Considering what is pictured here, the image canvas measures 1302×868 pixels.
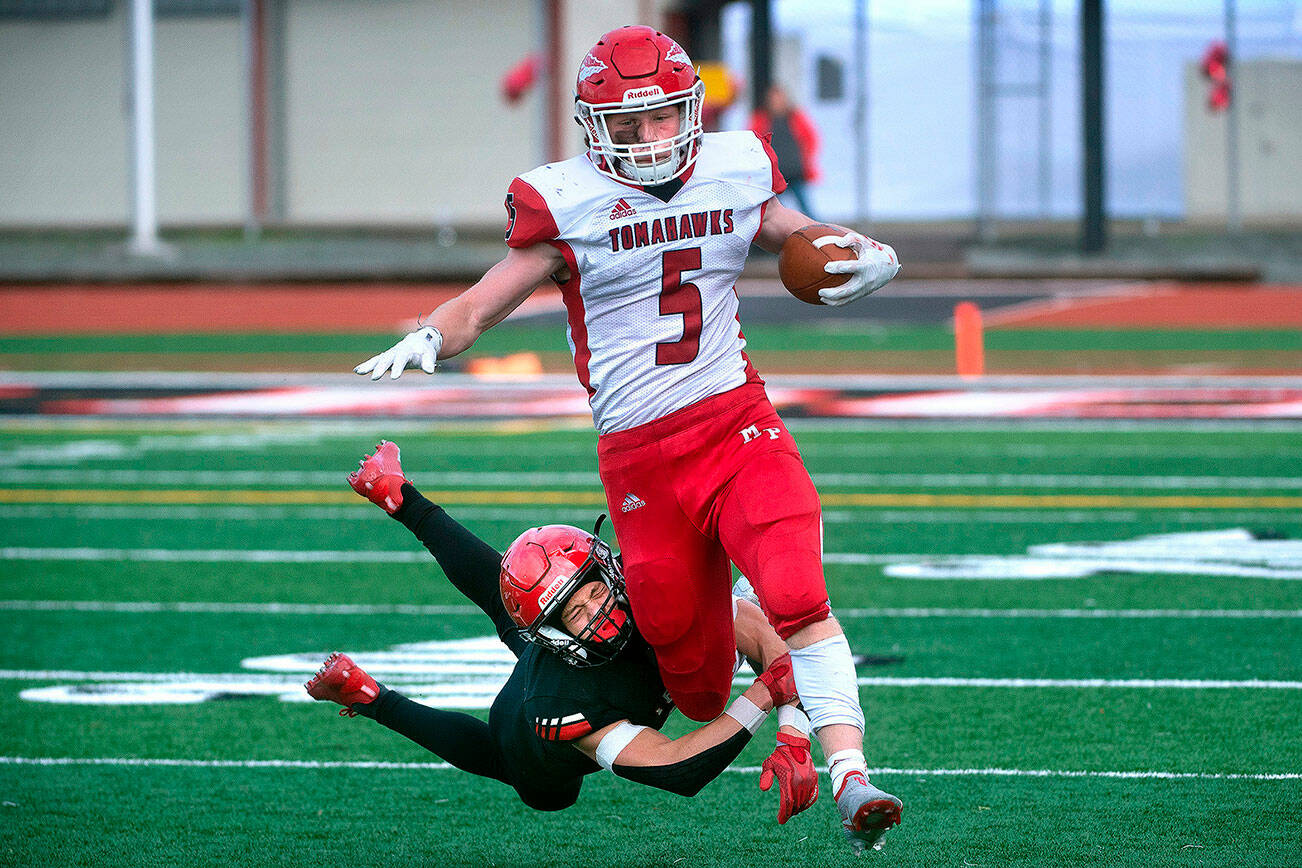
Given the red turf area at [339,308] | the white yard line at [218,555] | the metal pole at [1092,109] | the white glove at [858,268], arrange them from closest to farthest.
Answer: the white glove at [858,268]
the white yard line at [218,555]
the red turf area at [339,308]
the metal pole at [1092,109]

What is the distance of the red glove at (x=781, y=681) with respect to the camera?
13.6 ft

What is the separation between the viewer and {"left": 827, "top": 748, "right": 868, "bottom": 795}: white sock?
12.3ft

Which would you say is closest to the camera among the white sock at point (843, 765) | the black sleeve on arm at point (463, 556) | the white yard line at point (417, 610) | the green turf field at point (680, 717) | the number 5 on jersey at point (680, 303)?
the white sock at point (843, 765)

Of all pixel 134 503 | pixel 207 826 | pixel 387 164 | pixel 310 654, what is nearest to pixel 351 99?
pixel 387 164

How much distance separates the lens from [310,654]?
6461mm

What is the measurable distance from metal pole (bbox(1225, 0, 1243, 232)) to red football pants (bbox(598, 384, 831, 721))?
20113 millimetres

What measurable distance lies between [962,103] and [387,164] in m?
9.11

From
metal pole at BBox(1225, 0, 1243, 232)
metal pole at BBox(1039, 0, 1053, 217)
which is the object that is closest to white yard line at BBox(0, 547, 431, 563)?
metal pole at BBox(1225, 0, 1243, 232)

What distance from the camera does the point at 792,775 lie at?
12.6 feet

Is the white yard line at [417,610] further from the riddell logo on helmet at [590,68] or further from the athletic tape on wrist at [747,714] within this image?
the riddell logo on helmet at [590,68]

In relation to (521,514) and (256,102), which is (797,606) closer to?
(521,514)

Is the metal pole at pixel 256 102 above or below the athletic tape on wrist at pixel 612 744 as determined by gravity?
above

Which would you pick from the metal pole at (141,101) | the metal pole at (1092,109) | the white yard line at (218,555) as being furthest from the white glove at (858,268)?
the metal pole at (141,101)

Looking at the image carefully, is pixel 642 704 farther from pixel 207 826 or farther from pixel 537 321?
pixel 537 321
